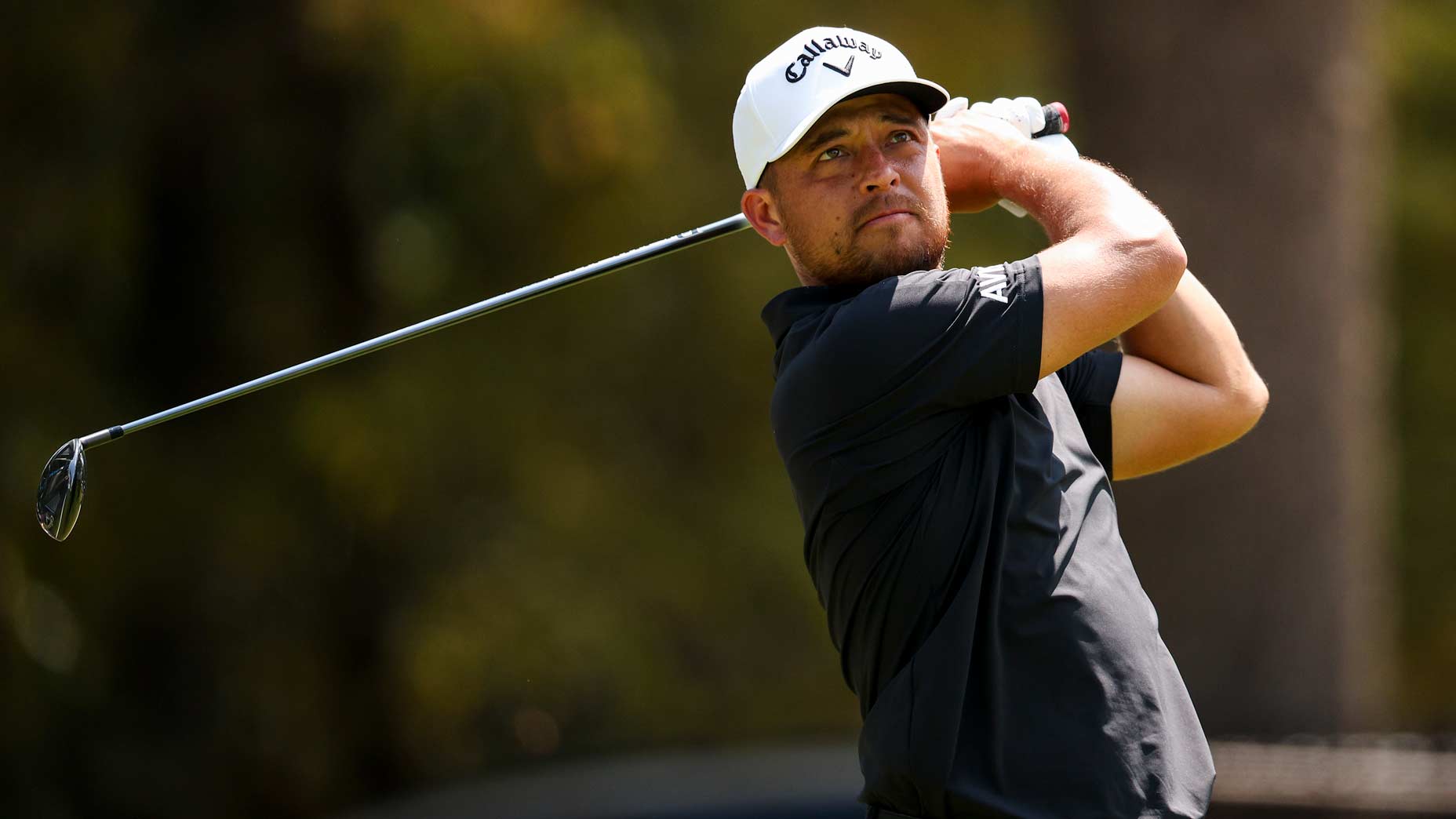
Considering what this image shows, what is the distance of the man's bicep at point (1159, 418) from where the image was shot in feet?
9.76

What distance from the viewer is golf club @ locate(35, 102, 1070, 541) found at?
3148 mm

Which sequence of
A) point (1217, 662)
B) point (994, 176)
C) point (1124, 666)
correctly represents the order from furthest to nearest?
point (1217, 662) → point (994, 176) → point (1124, 666)

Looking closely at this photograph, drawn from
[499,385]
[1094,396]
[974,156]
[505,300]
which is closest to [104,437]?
[505,300]

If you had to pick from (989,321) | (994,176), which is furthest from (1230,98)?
(989,321)

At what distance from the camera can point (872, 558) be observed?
259 cm

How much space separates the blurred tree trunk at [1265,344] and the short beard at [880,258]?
4.06m

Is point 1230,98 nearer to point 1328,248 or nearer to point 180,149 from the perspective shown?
point 1328,248

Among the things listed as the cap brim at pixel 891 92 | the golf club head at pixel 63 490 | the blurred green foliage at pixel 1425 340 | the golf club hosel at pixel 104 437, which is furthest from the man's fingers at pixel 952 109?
the blurred green foliage at pixel 1425 340

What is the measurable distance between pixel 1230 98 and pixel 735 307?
3138 mm

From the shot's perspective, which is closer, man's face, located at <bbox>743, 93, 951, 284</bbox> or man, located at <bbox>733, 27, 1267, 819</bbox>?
man, located at <bbox>733, 27, 1267, 819</bbox>

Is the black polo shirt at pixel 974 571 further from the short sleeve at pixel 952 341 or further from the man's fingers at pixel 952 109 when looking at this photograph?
the man's fingers at pixel 952 109

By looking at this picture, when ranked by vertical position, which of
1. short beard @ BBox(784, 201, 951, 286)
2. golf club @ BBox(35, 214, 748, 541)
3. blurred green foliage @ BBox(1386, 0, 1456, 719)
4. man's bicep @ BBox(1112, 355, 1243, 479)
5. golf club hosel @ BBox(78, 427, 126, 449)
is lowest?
blurred green foliage @ BBox(1386, 0, 1456, 719)

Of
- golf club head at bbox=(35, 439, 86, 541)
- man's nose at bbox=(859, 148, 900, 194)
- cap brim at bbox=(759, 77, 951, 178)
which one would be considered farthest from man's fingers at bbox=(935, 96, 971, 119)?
golf club head at bbox=(35, 439, 86, 541)

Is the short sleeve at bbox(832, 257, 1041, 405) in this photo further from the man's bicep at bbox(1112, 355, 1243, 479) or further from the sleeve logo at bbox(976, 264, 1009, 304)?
the man's bicep at bbox(1112, 355, 1243, 479)
